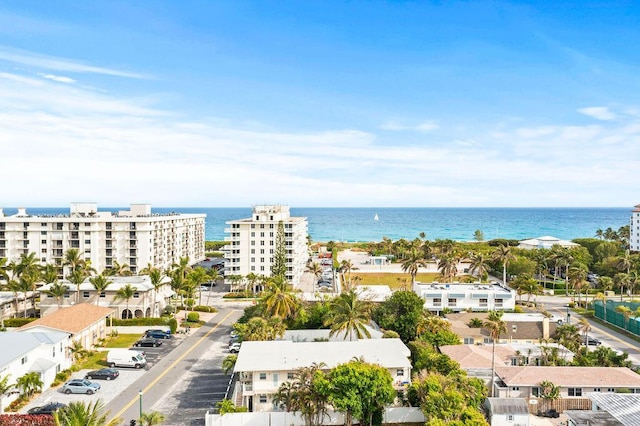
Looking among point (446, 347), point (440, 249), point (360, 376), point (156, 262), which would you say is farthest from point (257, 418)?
point (440, 249)

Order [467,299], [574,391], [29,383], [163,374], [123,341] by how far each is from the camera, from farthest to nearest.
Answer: [467,299], [123,341], [163,374], [29,383], [574,391]

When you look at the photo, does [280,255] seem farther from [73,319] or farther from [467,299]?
[73,319]

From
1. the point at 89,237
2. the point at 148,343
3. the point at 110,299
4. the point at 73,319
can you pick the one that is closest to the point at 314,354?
the point at 148,343

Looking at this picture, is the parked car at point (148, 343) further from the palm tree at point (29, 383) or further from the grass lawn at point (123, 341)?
the palm tree at point (29, 383)

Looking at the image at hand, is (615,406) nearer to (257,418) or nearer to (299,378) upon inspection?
(299,378)

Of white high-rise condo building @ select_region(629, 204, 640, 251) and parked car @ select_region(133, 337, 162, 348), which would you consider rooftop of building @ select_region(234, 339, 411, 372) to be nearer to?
parked car @ select_region(133, 337, 162, 348)
